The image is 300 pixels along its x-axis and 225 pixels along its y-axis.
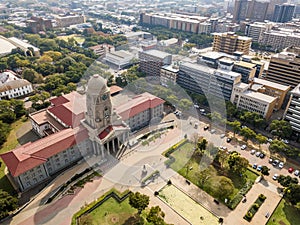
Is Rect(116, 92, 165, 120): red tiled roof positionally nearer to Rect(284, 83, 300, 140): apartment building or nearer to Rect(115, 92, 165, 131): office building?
Rect(115, 92, 165, 131): office building

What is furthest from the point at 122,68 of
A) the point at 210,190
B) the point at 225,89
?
the point at 210,190

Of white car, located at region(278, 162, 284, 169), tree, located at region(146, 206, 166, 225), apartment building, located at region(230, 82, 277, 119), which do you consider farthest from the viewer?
apartment building, located at region(230, 82, 277, 119)

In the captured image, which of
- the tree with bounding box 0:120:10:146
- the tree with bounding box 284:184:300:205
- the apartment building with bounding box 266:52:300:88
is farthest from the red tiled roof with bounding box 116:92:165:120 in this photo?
the apartment building with bounding box 266:52:300:88

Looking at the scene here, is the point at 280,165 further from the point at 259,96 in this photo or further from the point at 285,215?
the point at 259,96

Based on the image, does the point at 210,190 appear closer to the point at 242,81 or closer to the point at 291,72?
the point at 242,81

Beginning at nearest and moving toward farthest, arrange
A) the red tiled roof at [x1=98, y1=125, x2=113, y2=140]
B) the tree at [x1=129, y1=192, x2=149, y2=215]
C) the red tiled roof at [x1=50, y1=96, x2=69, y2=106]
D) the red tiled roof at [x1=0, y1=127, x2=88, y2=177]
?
the tree at [x1=129, y1=192, x2=149, y2=215] < the red tiled roof at [x1=0, y1=127, x2=88, y2=177] < the red tiled roof at [x1=98, y1=125, x2=113, y2=140] < the red tiled roof at [x1=50, y1=96, x2=69, y2=106]

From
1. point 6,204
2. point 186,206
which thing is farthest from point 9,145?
point 186,206

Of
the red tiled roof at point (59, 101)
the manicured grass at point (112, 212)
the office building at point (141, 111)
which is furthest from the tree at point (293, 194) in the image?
the red tiled roof at point (59, 101)

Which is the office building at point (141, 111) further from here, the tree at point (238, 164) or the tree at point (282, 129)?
the tree at point (282, 129)
